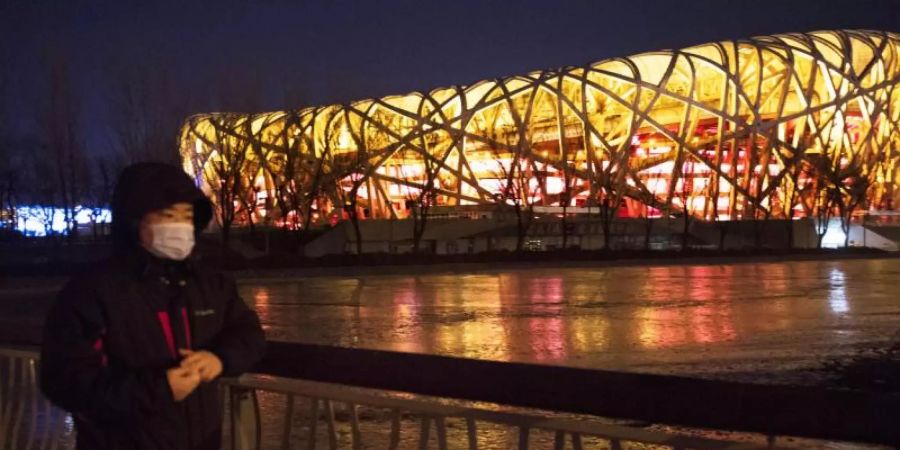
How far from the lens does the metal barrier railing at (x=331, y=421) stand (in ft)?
11.9

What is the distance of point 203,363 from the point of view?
2.76 metres

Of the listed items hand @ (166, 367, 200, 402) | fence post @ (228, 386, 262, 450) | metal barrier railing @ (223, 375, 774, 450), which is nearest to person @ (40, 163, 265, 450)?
hand @ (166, 367, 200, 402)

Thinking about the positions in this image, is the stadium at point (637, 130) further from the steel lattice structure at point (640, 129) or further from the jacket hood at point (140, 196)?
the jacket hood at point (140, 196)

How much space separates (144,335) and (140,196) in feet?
1.28

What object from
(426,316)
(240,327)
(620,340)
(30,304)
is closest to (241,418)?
(240,327)

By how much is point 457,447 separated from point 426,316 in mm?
10115

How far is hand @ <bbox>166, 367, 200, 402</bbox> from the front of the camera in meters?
2.70

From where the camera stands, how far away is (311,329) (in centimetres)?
1481

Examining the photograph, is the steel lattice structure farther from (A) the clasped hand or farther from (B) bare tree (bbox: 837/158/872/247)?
(A) the clasped hand

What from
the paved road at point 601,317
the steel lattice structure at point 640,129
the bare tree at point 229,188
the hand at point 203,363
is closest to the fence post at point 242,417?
the hand at point 203,363

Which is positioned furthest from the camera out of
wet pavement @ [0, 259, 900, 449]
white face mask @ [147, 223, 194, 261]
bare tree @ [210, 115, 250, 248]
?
bare tree @ [210, 115, 250, 248]

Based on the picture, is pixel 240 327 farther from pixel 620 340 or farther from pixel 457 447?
pixel 620 340

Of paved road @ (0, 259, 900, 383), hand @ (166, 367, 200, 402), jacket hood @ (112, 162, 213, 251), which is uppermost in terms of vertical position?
jacket hood @ (112, 162, 213, 251)

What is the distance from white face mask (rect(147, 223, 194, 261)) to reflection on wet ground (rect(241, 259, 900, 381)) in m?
7.91
